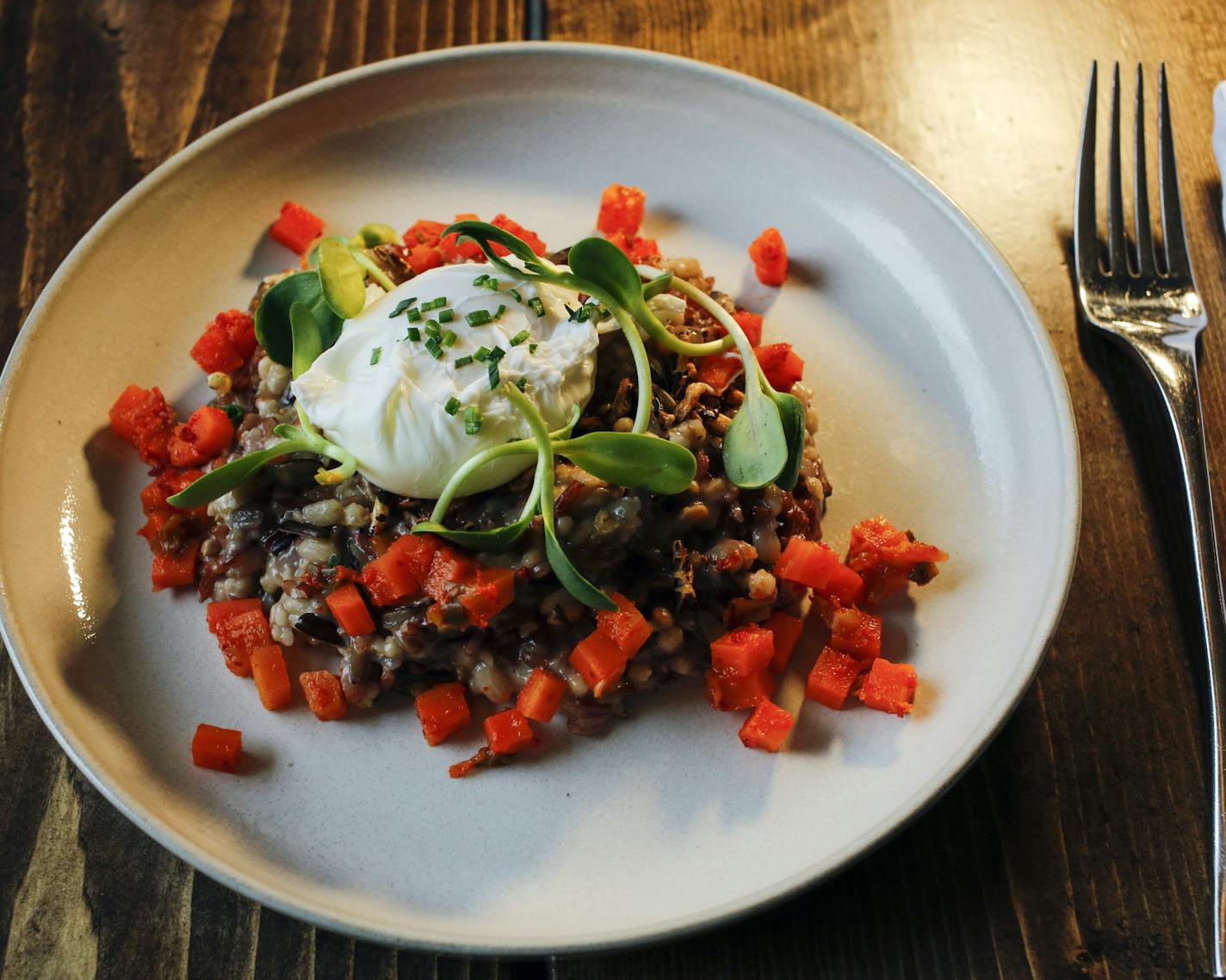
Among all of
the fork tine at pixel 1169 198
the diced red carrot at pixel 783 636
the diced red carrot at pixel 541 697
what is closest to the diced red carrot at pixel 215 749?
the diced red carrot at pixel 541 697

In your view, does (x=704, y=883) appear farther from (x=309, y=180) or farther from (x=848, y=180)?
(x=309, y=180)

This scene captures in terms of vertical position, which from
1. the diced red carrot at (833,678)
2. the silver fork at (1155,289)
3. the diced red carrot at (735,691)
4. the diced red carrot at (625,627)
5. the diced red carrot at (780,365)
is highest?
the silver fork at (1155,289)

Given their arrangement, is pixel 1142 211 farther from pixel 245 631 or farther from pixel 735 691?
pixel 245 631

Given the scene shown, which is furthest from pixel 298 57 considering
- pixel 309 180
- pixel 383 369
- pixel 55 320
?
pixel 383 369

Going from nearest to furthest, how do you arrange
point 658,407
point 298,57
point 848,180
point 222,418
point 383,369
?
point 383,369 → point 658,407 → point 222,418 → point 848,180 → point 298,57

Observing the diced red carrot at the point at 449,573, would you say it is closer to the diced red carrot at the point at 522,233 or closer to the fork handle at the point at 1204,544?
the diced red carrot at the point at 522,233

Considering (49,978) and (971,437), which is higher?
(971,437)
